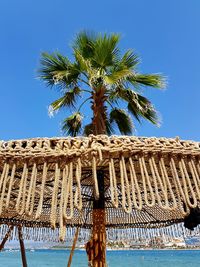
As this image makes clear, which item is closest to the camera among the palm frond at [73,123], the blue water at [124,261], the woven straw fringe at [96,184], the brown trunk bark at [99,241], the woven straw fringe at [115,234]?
the woven straw fringe at [96,184]

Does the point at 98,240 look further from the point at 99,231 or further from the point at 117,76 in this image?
the point at 117,76

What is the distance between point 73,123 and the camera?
759 cm

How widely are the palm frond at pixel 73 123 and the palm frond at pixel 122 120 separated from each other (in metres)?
0.74

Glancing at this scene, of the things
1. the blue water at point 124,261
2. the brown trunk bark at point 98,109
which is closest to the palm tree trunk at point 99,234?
the brown trunk bark at point 98,109

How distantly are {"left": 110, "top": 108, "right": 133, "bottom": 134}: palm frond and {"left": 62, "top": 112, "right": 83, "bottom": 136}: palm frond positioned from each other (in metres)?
0.74

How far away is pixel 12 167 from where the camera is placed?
105 inches

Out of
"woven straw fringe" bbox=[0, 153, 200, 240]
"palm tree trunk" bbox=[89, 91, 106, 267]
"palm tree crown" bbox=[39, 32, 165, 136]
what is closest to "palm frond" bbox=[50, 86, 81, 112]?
"palm tree crown" bbox=[39, 32, 165, 136]

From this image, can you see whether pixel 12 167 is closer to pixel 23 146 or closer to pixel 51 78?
pixel 23 146

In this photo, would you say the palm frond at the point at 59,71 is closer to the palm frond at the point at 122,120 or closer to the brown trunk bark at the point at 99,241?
the palm frond at the point at 122,120

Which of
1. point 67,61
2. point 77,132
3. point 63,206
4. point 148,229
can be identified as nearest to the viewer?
point 63,206

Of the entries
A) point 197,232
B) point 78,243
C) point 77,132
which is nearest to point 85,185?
point 197,232

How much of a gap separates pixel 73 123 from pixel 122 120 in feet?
3.66

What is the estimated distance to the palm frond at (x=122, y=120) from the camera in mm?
7344

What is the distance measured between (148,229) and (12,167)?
416 centimetres
